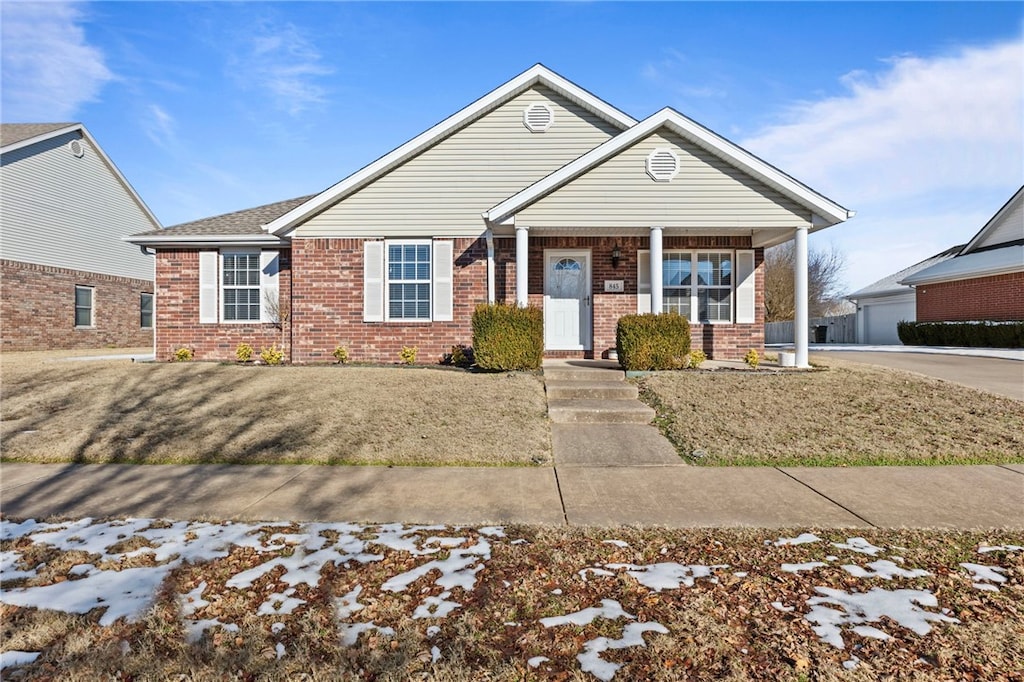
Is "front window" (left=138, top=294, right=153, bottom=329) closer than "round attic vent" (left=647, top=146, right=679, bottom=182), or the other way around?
"round attic vent" (left=647, top=146, right=679, bottom=182)

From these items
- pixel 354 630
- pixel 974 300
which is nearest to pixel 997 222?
pixel 974 300

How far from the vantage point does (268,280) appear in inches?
480

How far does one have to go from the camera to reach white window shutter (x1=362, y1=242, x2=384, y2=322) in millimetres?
11523

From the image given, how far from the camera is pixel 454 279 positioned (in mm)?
11531

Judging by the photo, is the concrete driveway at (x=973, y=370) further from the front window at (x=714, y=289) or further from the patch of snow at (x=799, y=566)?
the patch of snow at (x=799, y=566)

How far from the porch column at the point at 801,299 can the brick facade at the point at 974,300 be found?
43.9ft

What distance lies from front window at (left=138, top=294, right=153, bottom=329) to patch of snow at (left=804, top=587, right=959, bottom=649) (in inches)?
1094

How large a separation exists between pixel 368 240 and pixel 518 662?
10584mm

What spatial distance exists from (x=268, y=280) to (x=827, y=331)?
2886 cm

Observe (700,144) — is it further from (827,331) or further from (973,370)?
(827,331)

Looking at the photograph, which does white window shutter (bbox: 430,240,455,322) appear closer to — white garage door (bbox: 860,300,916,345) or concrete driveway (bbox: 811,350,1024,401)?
concrete driveway (bbox: 811,350,1024,401)

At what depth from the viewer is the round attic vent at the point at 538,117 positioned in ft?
38.3

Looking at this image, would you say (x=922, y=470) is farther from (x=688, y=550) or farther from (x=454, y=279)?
(x=454, y=279)

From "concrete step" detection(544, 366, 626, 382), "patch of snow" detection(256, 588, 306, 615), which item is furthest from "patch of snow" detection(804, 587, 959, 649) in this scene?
"concrete step" detection(544, 366, 626, 382)
